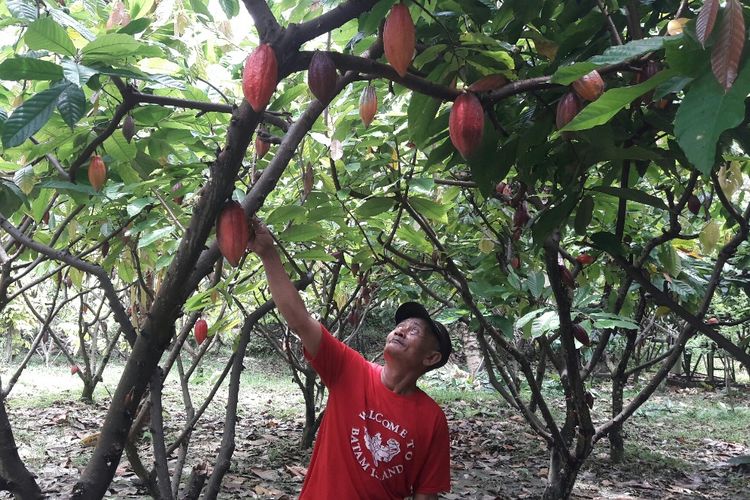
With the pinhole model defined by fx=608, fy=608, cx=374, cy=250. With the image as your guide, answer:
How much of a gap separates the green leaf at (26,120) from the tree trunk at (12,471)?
486 millimetres

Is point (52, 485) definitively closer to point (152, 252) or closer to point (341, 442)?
point (152, 252)

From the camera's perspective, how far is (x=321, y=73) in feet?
2.63

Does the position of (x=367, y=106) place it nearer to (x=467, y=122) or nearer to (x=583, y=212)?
(x=467, y=122)

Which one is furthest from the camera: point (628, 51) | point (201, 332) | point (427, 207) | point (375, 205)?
point (201, 332)

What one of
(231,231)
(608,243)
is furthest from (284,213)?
(608,243)

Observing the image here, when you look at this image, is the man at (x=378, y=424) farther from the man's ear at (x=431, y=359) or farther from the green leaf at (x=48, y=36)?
the green leaf at (x=48, y=36)

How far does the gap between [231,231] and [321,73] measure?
0.25 meters

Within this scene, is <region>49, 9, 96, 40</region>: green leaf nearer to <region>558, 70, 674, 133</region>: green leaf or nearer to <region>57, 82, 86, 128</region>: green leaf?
<region>57, 82, 86, 128</region>: green leaf

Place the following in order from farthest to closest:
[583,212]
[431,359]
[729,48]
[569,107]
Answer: [431,359], [583,212], [569,107], [729,48]

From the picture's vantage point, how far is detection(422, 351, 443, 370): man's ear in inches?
79.8

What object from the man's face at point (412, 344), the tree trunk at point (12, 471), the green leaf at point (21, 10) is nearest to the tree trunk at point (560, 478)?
the man's face at point (412, 344)

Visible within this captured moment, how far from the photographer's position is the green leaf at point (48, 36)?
908 millimetres

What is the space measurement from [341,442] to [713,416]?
22.9 ft

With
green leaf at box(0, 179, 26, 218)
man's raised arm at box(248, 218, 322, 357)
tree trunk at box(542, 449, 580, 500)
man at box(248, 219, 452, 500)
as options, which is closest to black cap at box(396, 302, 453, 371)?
man at box(248, 219, 452, 500)
